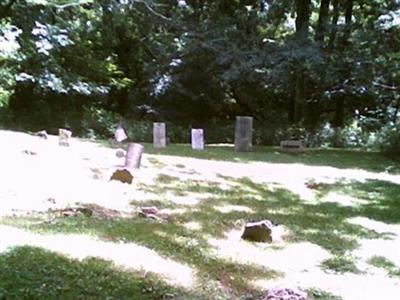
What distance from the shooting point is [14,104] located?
20.1m

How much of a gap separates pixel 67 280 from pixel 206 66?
15.9 metres

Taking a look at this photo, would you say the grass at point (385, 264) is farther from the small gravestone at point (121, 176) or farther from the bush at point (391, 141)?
the bush at point (391, 141)

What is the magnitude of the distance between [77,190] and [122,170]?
1.10m

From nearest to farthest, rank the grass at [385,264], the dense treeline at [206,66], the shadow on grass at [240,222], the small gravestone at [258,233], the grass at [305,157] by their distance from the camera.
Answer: the shadow on grass at [240,222]
the grass at [385,264]
the small gravestone at [258,233]
the grass at [305,157]
the dense treeline at [206,66]

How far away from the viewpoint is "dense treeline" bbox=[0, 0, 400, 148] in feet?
57.7

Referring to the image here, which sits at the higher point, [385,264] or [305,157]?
[305,157]

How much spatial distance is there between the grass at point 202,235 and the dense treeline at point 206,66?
699 centimetres

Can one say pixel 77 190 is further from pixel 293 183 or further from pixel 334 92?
pixel 334 92

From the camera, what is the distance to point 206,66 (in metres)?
20.0

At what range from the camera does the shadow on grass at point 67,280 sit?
4.31 m

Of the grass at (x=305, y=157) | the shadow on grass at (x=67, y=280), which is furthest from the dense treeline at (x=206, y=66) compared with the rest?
the shadow on grass at (x=67, y=280)

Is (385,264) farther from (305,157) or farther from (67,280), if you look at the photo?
(305,157)

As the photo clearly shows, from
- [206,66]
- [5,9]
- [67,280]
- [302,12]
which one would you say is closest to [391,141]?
[302,12]

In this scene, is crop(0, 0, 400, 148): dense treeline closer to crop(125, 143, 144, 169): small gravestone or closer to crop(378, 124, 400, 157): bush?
crop(378, 124, 400, 157): bush
